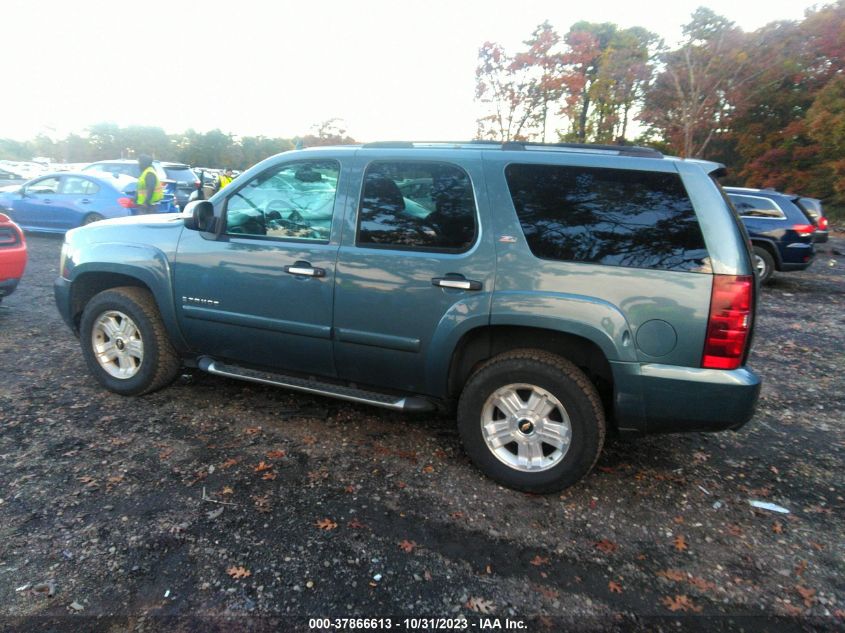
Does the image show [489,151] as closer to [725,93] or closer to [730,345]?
[730,345]

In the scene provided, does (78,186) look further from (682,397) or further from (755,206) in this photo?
(755,206)

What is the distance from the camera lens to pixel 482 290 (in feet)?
10.2

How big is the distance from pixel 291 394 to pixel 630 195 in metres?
2.92

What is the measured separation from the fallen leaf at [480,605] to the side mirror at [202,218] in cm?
288

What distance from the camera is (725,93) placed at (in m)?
23.8

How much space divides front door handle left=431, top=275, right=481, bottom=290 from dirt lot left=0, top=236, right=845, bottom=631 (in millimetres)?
1156

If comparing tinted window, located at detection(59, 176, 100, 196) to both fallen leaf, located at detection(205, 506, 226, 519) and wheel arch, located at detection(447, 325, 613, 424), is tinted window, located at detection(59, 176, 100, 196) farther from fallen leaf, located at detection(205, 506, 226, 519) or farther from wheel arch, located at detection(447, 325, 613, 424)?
wheel arch, located at detection(447, 325, 613, 424)

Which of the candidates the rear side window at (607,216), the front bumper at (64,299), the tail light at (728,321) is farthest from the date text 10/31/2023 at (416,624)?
the front bumper at (64,299)

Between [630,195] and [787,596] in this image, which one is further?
[630,195]

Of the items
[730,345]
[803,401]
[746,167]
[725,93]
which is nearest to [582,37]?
[725,93]

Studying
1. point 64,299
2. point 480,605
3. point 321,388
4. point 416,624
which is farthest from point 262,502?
point 64,299

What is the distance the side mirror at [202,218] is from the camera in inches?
149

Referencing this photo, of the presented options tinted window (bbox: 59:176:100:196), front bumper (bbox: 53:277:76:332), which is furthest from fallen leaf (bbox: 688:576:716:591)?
tinted window (bbox: 59:176:100:196)

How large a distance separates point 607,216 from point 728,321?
2.63ft
